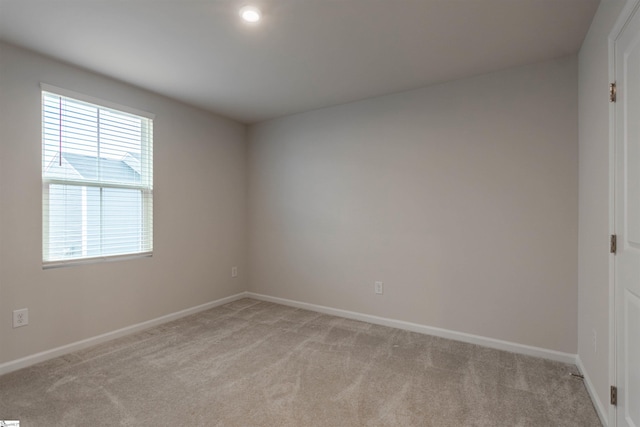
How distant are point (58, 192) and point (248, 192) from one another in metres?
2.20

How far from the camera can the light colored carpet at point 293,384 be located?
184 centimetres

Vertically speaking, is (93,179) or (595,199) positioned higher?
(93,179)

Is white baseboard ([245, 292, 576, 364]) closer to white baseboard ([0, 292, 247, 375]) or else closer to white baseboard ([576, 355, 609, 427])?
white baseboard ([576, 355, 609, 427])

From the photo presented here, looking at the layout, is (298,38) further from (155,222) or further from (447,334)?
(447,334)

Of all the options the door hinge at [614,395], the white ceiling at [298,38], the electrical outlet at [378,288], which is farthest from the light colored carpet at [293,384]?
the white ceiling at [298,38]

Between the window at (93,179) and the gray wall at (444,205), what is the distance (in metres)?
1.58

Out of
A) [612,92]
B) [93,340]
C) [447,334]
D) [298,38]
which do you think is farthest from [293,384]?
[612,92]

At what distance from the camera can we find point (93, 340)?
2.82 meters

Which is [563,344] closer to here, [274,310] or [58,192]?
[274,310]

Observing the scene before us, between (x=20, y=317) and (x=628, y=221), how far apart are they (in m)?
3.97

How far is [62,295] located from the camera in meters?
2.63

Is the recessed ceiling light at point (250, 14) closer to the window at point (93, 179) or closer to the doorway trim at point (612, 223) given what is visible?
the window at point (93, 179)

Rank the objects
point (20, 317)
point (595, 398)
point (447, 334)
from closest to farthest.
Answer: point (595, 398) → point (20, 317) → point (447, 334)

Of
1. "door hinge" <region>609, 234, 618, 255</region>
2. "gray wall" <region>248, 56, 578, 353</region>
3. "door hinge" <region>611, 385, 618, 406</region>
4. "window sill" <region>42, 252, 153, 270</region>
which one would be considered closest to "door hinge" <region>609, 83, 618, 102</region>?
"door hinge" <region>609, 234, 618, 255</region>
